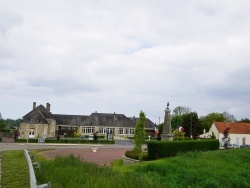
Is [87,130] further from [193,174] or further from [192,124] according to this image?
[193,174]

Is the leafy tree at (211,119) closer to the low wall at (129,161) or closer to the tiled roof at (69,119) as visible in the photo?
the tiled roof at (69,119)

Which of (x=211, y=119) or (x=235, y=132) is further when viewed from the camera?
(x=211, y=119)

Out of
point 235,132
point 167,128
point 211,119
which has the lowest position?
point 235,132

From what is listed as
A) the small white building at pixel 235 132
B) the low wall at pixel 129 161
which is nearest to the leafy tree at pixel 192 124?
the small white building at pixel 235 132

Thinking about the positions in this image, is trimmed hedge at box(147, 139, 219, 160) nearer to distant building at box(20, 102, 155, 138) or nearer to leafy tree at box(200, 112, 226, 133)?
distant building at box(20, 102, 155, 138)

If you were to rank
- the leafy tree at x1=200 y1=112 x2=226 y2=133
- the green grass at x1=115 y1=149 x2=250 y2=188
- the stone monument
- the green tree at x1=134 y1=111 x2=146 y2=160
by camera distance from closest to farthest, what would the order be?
the green grass at x1=115 y1=149 x2=250 y2=188, the green tree at x1=134 y1=111 x2=146 y2=160, the stone monument, the leafy tree at x1=200 y1=112 x2=226 y2=133

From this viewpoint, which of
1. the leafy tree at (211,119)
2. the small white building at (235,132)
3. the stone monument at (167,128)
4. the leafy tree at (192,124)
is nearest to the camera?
the stone monument at (167,128)

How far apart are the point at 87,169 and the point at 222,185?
951 cm

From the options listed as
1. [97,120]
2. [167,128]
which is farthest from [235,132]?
[167,128]

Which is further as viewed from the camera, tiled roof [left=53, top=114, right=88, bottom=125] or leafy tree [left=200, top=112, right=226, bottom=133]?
leafy tree [left=200, top=112, right=226, bottom=133]

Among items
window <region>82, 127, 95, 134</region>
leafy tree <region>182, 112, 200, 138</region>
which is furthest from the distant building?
leafy tree <region>182, 112, 200, 138</region>

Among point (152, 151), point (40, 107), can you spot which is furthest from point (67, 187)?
point (40, 107)

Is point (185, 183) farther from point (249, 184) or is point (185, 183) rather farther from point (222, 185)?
point (249, 184)

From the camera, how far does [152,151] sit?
24.6m
